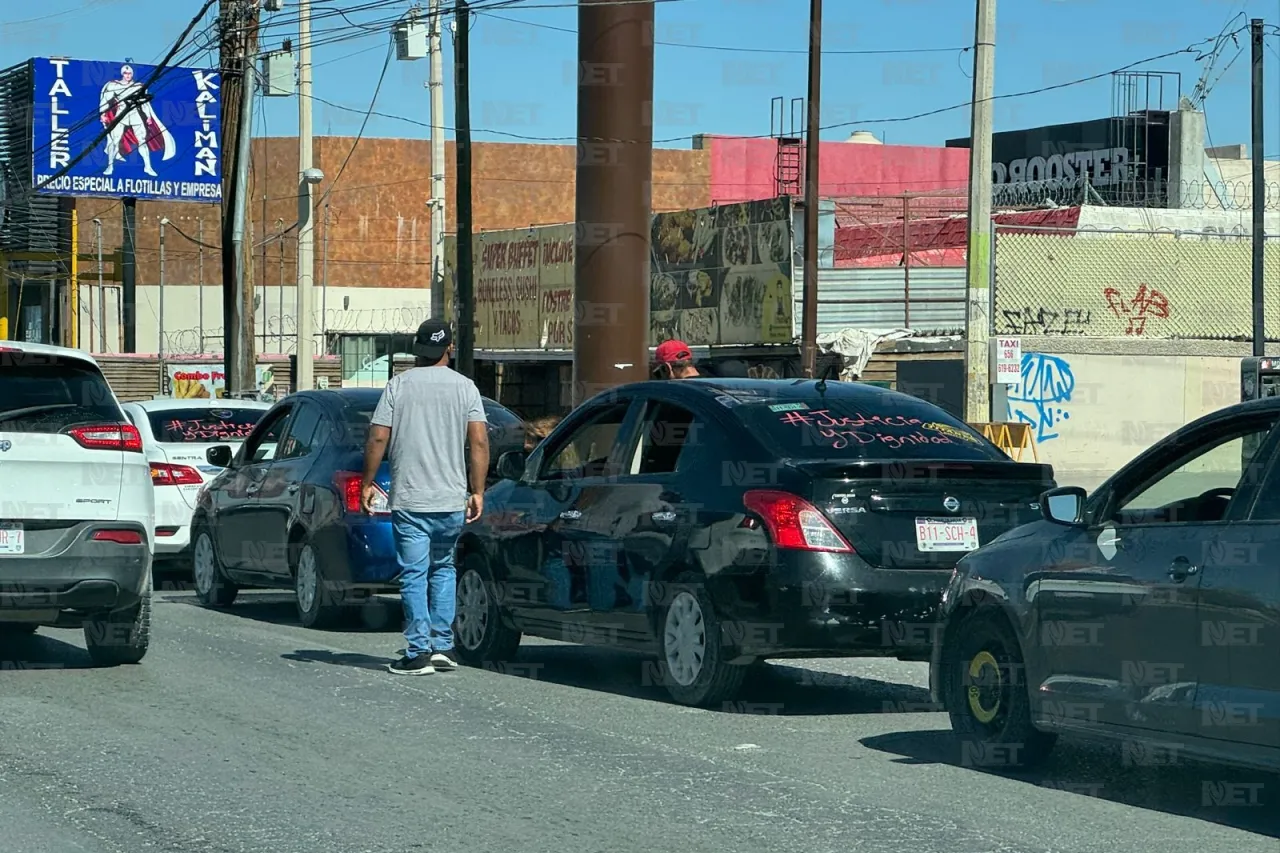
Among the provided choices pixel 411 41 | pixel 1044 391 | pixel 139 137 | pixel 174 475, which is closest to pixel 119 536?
pixel 174 475

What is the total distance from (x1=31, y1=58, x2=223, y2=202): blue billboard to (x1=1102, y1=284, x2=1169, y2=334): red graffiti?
19740 millimetres

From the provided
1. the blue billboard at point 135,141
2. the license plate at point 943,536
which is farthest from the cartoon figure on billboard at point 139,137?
the license plate at point 943,536

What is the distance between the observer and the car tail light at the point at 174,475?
16.3m

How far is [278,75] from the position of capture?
102 feet

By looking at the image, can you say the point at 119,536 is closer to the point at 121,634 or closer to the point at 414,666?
the point at 121,634

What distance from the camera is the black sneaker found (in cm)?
1037

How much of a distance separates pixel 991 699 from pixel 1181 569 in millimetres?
1348

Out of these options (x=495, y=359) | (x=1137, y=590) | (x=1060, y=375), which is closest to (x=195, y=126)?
(x=495, y=359)

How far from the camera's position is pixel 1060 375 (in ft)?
100.0

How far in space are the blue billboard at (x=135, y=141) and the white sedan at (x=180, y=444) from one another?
25.5 m

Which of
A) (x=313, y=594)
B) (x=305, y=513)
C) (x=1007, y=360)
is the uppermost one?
(x=1007, y=360)

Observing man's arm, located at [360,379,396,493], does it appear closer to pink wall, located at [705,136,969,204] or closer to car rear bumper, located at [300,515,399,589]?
car rear bumper, located at [300,515,399,589]

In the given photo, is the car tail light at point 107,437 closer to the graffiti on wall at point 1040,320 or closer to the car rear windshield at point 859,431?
the car rear windshield at point 859,431

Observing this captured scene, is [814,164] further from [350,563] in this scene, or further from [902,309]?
[350,563]
